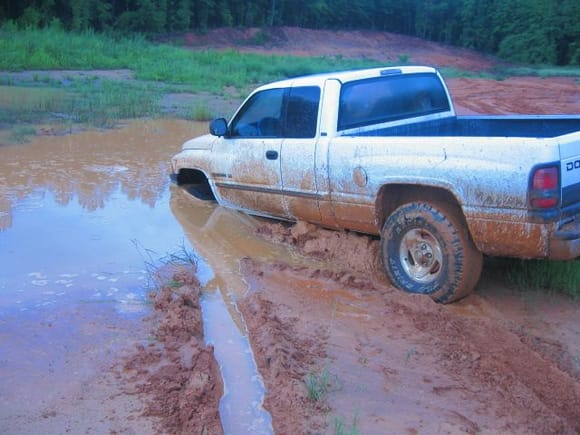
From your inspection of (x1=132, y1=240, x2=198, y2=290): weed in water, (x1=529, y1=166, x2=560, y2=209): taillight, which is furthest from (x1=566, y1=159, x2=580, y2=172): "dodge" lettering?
(x1=132, y1=240, x2=198, y2=290): weed in water

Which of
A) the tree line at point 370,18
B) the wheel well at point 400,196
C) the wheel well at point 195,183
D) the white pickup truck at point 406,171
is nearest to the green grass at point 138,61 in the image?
the tree line at point 370,18

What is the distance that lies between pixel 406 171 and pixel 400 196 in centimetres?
48

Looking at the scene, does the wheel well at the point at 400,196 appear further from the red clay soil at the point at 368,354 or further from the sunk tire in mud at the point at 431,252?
the red clay soil at the point at 368,354

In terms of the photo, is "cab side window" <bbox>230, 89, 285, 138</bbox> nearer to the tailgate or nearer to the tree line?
the tailgate

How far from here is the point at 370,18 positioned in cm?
7075

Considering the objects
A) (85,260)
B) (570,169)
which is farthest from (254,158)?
(570,169)

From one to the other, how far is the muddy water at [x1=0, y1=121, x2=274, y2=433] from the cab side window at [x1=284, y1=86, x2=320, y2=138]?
4.34ft

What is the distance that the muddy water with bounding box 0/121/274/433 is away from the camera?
14.8 feet

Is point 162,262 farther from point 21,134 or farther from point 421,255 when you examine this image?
point 21,134

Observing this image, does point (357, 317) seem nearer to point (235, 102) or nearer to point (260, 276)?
point (260, 276)

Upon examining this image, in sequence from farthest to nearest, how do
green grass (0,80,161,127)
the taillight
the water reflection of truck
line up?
green grass (0,80,161,127), the water reflection of truck, the taillight

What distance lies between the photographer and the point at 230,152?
7863 millimetres

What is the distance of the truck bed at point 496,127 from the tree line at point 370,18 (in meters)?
39.8

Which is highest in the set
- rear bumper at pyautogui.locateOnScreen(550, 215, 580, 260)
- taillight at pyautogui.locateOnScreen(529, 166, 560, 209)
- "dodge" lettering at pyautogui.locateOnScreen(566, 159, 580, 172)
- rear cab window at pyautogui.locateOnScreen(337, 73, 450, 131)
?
rear cab window at pyautogui.locateOnScreen(337, 73, 450, 131)
